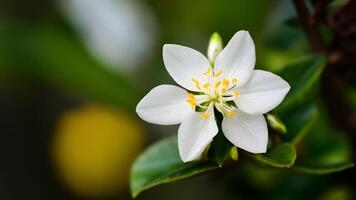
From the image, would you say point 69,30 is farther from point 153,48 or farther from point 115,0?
point 115,0

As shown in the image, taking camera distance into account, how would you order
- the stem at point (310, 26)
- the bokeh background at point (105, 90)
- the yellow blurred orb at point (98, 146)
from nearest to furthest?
the stem at point (310, 26), the bokeh background at point (105, 90), the yellow blurred orb at point (98, 146)

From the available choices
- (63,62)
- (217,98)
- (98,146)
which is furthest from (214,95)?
(98,146)

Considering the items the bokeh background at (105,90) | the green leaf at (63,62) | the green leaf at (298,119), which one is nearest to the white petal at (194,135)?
the green leaf at (298,119)

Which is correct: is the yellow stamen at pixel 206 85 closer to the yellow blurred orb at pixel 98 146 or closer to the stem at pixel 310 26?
the stem at pixel 310 26

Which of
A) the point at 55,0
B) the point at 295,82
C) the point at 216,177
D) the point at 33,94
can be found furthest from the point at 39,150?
the point at 295,82

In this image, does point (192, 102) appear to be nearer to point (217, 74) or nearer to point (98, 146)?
point (217, 74)

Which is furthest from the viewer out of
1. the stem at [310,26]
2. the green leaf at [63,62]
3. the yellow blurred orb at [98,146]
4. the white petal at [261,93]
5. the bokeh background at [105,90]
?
the yellow blurred orb at [98,146]
